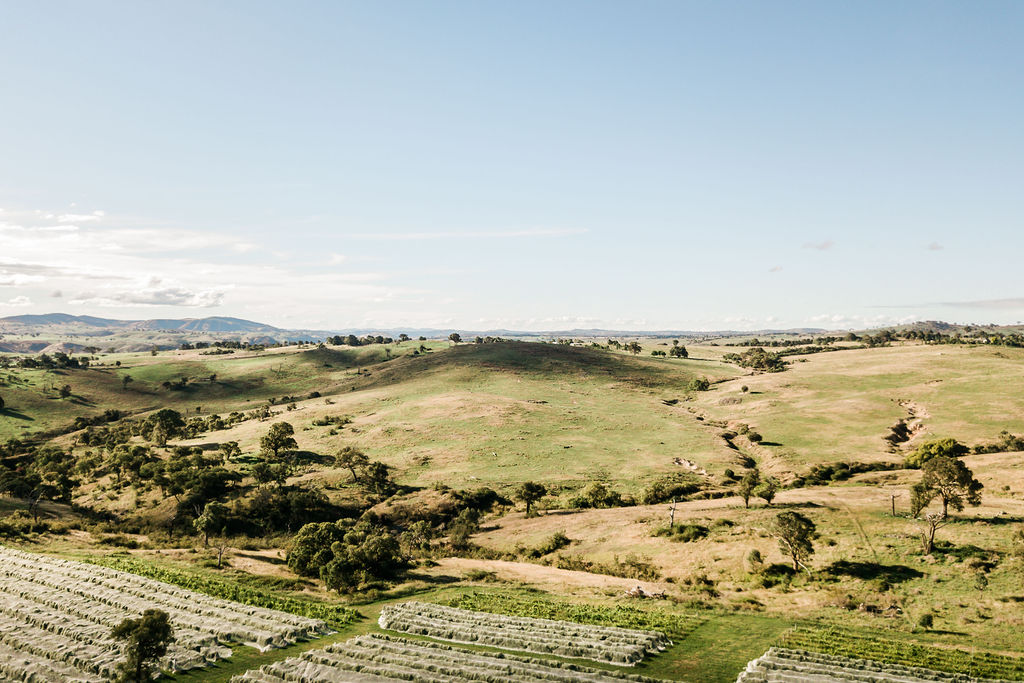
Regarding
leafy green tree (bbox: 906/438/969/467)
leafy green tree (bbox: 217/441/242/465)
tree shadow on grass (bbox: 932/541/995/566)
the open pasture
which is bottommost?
leafy green tree (bbox: 217/441/242/465)

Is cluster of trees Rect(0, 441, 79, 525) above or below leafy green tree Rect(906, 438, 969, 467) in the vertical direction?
below

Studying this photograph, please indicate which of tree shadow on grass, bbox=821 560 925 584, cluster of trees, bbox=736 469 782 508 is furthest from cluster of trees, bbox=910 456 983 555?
cluster of trees, bbox=736 469 782 508

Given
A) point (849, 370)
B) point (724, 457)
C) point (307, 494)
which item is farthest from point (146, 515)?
point (849, 370)

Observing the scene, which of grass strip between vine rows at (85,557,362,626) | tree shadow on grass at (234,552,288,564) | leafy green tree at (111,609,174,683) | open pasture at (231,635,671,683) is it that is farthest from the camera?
tree shadow on grass at (234,552,288,564)

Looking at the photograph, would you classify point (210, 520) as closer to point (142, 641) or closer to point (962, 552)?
point (142, 641)

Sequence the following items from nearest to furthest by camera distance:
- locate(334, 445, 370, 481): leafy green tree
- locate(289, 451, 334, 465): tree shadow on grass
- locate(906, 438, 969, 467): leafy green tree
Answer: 1. locate(906, 438, 969, 467): leafy green tree
2. locate(334, 445, 370, 481): leafy green tree
3. locate(289, 451, 334, 465): tree shadow on grass

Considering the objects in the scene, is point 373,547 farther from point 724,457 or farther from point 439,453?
point 724,457

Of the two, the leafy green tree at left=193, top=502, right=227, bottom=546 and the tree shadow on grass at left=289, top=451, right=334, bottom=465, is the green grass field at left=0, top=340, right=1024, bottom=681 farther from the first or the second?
the leafy green tree at left=193, top=502, right=227, bottom=546
